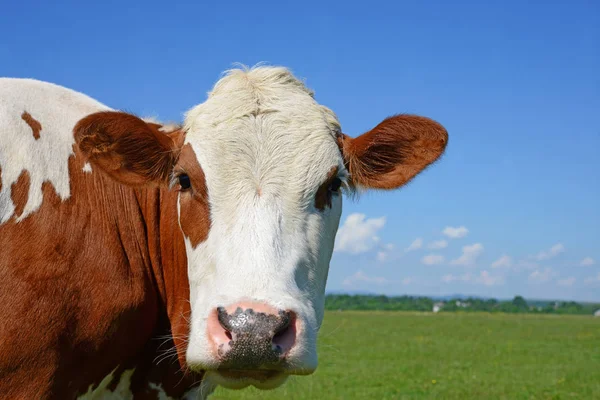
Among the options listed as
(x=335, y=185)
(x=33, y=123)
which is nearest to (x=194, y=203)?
(x=335, y=185)

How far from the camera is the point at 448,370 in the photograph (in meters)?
20.6

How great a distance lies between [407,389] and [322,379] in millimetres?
2322

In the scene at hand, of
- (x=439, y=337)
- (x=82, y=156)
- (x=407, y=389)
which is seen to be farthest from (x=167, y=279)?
(x=439, y=337)

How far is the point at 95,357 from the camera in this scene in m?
4.22

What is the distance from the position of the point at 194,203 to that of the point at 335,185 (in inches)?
33.8

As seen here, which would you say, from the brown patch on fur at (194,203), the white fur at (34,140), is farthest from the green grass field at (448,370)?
the white fur at (34,140)

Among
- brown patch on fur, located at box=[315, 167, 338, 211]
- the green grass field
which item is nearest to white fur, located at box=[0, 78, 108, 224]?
brown patch on fur, located at box=[315, 167, 338, 211]

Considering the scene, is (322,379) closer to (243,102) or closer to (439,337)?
(243,102)

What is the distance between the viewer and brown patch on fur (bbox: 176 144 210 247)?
4.06m

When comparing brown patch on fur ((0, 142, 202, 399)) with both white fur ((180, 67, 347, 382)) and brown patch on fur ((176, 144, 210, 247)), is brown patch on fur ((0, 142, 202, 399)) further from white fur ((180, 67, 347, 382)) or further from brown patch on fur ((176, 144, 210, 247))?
white fur ((180, 67, 347, 382))

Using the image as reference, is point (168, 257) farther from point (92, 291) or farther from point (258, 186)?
point (258, 186)

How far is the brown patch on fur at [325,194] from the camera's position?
13.5 ft

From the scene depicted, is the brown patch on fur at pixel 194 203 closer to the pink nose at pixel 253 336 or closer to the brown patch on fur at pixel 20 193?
the pink nose at pixel 253 336

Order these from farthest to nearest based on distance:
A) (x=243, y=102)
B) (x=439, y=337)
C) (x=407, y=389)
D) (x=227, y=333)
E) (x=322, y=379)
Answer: (x=439, y=337), (x=322, y=379), (x=407, y=389), (x=243, y=102), (x=227, y=333)
